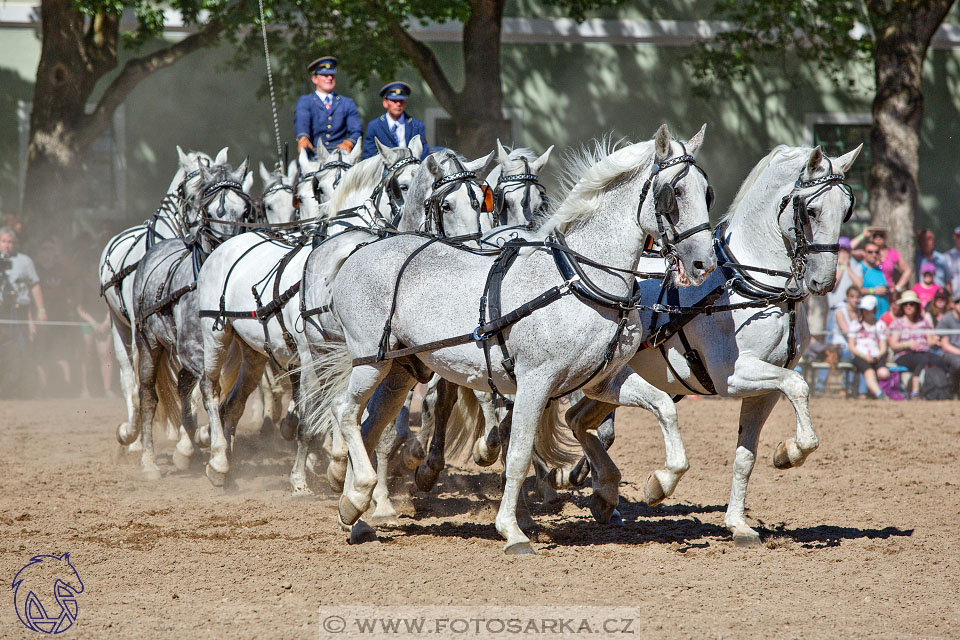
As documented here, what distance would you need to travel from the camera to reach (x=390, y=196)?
7293mm

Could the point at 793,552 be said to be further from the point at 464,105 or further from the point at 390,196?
the point at 464,105

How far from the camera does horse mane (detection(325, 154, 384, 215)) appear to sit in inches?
291

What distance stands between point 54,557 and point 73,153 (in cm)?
1101

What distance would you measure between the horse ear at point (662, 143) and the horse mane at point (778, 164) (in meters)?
0.95

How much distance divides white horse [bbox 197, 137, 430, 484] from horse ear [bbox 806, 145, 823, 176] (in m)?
2.77

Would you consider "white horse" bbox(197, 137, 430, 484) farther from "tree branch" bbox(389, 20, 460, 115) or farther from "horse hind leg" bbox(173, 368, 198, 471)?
"tree branch" bbox(389, 20, 460, 115)

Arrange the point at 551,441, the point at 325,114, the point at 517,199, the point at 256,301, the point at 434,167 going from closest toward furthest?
the point at 551,441
the point at 434,167
the point at 256,301
the point at 517,199
the point at 325,114

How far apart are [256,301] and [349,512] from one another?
207 centimetres

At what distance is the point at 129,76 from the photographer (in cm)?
1548

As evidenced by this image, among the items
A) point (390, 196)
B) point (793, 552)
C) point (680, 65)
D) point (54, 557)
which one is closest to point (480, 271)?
point (390, 196)

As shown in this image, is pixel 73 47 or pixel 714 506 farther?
pixel 73 47

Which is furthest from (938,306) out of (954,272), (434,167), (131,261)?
(131,261)

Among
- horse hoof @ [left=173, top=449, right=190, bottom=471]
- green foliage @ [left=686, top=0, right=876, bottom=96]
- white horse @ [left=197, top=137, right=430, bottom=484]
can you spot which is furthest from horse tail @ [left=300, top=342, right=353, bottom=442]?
green foliage @ [left=686, top=0, right=876, bottom=96]

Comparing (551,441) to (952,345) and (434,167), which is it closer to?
(434,167)
